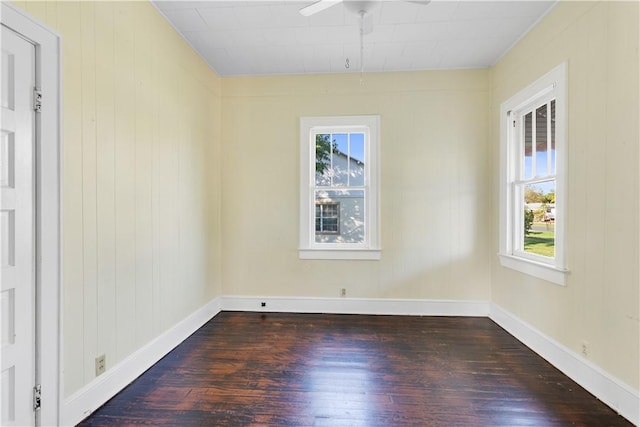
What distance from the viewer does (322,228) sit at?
13.4 feet

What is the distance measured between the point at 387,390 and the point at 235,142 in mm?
3107

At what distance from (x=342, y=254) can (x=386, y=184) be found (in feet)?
3.20

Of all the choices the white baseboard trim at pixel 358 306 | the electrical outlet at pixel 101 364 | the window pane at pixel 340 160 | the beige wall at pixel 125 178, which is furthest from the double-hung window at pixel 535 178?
the electrical outlet at pixel 101 364

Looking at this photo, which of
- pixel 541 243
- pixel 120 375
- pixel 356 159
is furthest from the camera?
pixel 356 159

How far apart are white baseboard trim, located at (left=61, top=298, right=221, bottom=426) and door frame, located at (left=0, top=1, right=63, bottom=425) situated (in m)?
0.12

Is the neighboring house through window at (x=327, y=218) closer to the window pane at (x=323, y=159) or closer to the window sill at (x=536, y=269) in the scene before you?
the window pane at (x=323, y=159)

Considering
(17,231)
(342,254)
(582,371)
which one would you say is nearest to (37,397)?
(17,231)

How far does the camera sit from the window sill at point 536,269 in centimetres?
256

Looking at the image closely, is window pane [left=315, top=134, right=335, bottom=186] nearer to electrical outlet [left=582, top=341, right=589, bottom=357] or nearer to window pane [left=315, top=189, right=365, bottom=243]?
window pane [left=315, top=189, right=365, bottom=243]

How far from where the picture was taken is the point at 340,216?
404cm

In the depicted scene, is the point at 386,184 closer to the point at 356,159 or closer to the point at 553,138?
the point at 356,159

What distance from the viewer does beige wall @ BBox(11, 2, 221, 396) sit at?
73.4 inches

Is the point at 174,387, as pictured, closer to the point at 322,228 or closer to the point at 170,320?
the point at 170,320

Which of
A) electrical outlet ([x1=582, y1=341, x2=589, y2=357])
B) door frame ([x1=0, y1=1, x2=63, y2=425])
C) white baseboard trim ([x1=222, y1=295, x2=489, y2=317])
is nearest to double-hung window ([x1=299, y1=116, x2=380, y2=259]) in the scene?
white baseboard trim ([x1=222, y1=295, x2=489, y2=317])
